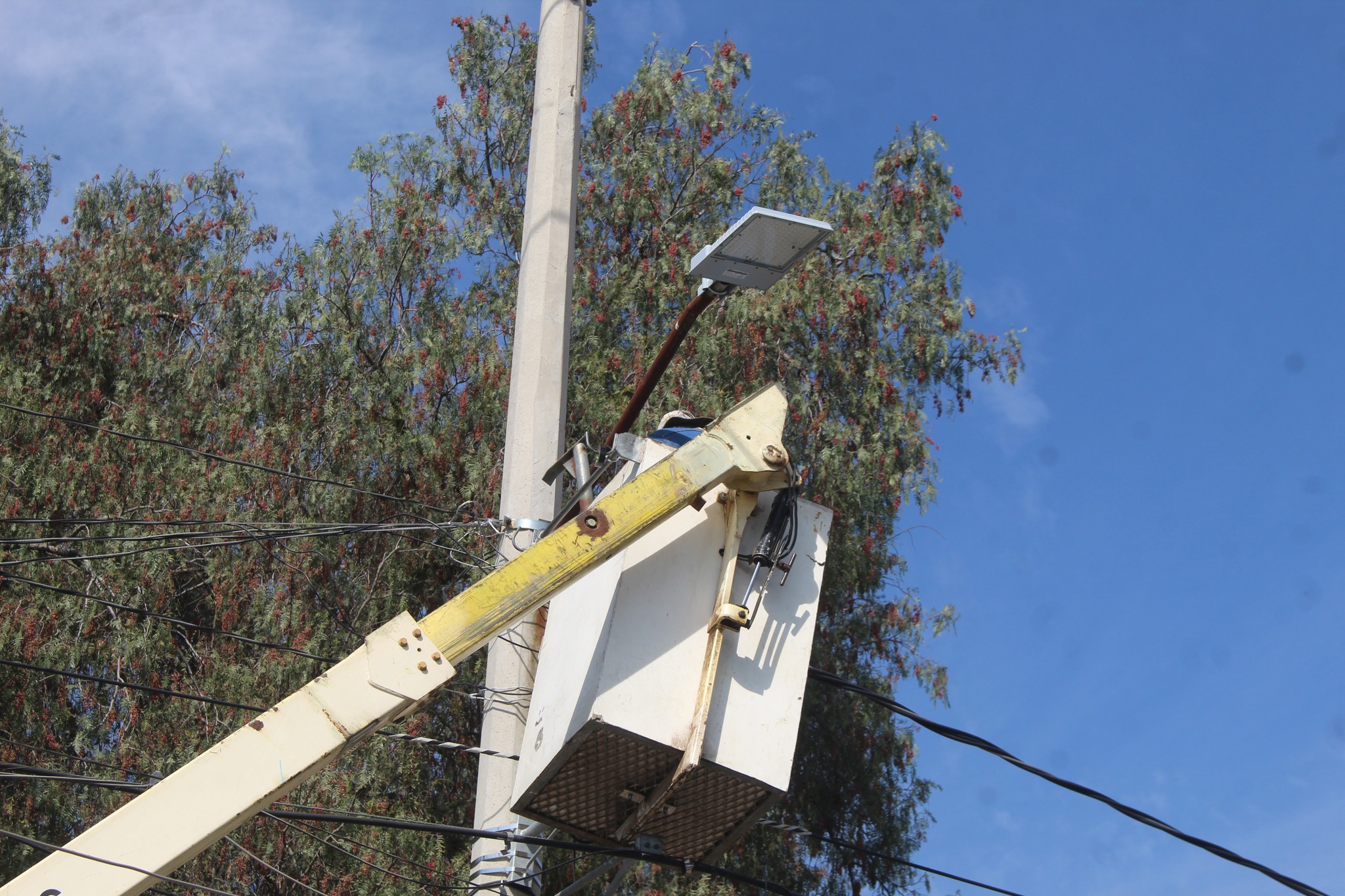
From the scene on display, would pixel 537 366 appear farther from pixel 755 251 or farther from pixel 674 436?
pixel 755 251

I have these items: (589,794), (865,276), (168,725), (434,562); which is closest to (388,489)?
(434,562)

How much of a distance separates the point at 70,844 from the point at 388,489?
1003cm

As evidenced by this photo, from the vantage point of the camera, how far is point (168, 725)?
12.1 meters

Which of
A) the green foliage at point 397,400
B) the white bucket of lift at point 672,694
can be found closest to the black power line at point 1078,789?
the white bucket of lift at point 672,694

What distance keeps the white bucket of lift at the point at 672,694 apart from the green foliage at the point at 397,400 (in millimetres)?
6119

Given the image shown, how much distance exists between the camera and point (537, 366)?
640 centimetres

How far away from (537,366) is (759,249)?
1342 mm

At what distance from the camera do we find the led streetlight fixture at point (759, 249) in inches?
210

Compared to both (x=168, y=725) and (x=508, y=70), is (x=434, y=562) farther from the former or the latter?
(x=508, y=70)

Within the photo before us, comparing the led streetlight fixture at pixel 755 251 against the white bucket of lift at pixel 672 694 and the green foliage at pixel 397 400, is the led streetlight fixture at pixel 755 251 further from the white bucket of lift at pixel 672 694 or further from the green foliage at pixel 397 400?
the green foliage at pixel 397 400

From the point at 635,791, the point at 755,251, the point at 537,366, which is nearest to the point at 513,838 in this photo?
the point at 635,791

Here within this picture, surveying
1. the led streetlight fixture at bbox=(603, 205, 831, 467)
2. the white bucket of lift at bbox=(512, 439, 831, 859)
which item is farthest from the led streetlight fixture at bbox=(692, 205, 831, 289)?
the white bucket of lift at bbox=(512, 439, 831, 859)

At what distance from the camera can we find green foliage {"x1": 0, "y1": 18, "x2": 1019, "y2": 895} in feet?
40.7

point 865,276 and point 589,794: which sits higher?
point 865,276
